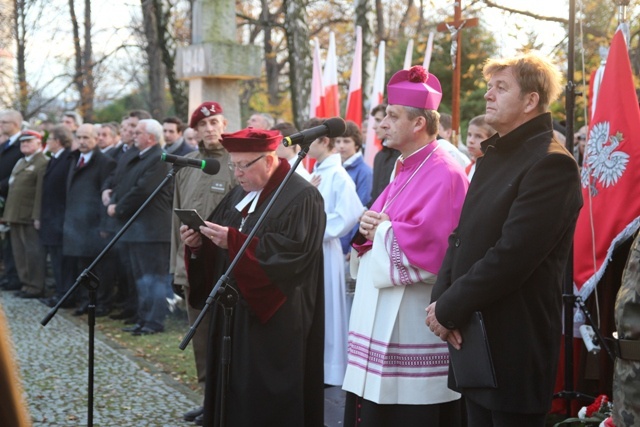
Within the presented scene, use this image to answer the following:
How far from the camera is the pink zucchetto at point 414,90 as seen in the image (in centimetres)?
471

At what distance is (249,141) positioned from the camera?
523 centimetres

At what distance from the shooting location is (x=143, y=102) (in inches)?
1391

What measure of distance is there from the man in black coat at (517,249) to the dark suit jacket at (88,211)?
7964mm

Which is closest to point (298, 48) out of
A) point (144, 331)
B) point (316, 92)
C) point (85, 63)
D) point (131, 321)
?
point (316, 92)

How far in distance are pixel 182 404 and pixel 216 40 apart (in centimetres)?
548

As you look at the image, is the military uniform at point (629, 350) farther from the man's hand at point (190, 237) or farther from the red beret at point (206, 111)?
the red beret at point (206, 111)

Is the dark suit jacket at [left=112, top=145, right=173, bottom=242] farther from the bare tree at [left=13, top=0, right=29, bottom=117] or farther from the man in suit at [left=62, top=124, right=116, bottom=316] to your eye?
the bare tree at [left=13, top=0, right=29, bottom=117]

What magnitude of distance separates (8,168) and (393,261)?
10.3 metres

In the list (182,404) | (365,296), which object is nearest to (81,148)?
(182,404)

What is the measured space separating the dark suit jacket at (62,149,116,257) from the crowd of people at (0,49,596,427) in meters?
3.18

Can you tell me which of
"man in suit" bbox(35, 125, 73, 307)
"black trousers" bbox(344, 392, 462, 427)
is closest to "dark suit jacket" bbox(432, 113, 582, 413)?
"black trousers" bbox(344, 392, 462, 427)

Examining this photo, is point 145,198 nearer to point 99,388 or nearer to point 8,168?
point 99,388

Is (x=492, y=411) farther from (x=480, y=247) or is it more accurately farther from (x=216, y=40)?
(x=216, y=40)

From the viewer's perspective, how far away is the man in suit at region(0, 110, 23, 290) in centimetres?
1334
